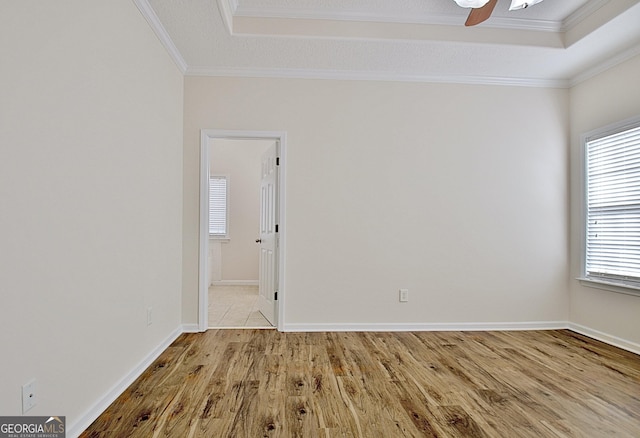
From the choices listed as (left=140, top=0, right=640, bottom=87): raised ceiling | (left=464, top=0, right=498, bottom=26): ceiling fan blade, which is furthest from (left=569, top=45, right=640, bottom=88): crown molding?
(left=464, top=0, right=498, bottom=26): ceiling fan blade

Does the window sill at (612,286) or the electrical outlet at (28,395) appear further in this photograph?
the window sill at (612,286)

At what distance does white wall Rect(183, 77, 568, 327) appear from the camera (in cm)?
383

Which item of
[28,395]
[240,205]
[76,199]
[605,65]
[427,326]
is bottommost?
[427,326]

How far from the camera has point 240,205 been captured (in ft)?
23.1

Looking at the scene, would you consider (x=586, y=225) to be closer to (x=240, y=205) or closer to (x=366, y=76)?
(x=366, y=76)

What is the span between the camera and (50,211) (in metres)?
1.67

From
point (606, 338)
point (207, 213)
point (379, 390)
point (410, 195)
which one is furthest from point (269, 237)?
point (606, 338)

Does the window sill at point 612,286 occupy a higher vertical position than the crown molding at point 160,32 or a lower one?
lower

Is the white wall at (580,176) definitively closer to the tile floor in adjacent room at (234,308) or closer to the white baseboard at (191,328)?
the tile floor in adjacent room at (234,308)

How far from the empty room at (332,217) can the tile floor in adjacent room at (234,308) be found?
120 mm

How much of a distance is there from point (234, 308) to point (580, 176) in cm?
435

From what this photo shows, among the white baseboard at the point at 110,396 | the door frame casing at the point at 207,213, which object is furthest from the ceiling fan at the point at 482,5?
the white baseboard at the point at 110,396

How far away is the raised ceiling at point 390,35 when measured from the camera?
297cm

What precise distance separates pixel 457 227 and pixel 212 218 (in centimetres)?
467
